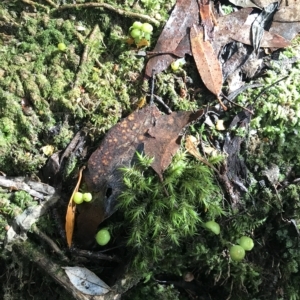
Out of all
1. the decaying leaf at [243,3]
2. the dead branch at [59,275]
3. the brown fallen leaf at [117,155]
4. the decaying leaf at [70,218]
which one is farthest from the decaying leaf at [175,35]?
the dead branch at [59,275]

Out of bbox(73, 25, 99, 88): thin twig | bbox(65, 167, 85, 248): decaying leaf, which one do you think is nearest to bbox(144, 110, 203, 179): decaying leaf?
bbox(65, 167, 85, 248): decaying leaf

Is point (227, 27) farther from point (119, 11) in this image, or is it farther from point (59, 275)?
point (59, 275)

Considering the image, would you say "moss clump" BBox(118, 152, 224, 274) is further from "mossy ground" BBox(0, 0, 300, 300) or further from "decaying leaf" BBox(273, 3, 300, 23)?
"decaying leaf" BBox(273, 3, 300, 23)

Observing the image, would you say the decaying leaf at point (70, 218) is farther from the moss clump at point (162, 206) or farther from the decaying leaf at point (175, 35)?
the decaying leaf at point (175, 35)

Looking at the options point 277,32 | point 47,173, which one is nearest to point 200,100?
point 277,32

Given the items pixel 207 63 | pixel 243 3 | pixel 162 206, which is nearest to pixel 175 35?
pixel 207 63
